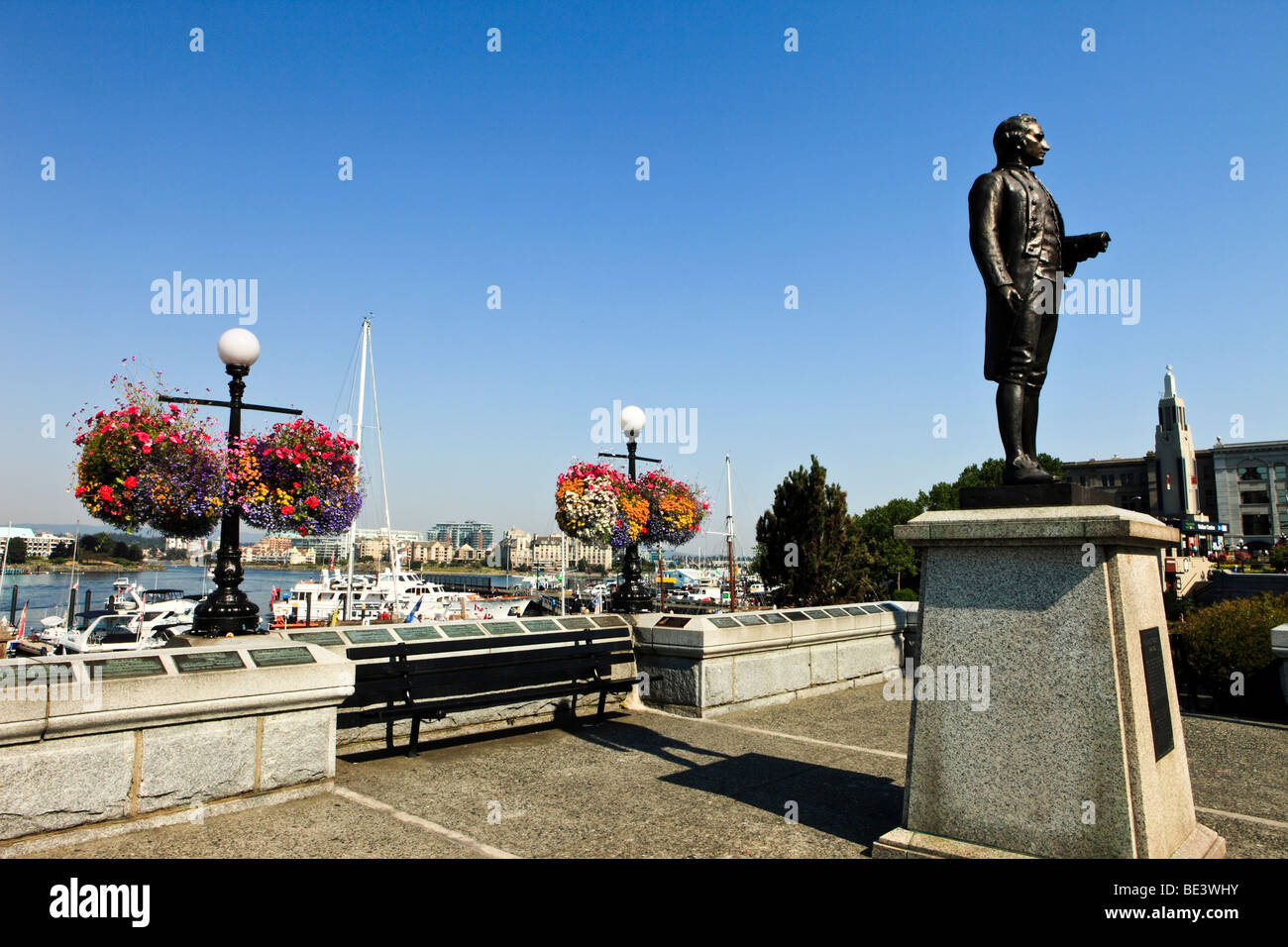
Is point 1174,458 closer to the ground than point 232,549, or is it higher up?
higher up

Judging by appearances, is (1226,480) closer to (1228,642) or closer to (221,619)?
(1228,642)

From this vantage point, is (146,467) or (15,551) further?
(15,551)

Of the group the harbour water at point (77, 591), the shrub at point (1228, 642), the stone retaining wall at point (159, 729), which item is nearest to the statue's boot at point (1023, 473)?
the stone retaining wall at point (159, 729)

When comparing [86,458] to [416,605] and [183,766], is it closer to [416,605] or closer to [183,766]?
[183,766]

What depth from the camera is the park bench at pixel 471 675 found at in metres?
6.60

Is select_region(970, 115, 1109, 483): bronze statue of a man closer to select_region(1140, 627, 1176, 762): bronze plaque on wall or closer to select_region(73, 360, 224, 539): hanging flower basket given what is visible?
select_region(1140, 627, 1176, 762): bronze plaque on wall

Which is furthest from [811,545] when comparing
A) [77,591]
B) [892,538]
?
[77,591]

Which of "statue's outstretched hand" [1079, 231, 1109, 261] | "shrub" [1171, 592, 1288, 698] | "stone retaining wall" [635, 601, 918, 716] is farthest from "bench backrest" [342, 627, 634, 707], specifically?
"shrub" [1171, 592, 1288, 698]

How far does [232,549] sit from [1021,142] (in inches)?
320

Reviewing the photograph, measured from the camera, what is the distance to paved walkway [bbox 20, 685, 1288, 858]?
4609 millimetres

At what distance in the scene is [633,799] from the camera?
18.4 ft

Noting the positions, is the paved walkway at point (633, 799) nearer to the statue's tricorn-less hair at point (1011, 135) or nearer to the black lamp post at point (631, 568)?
the black lamp post at point (631, 568)
